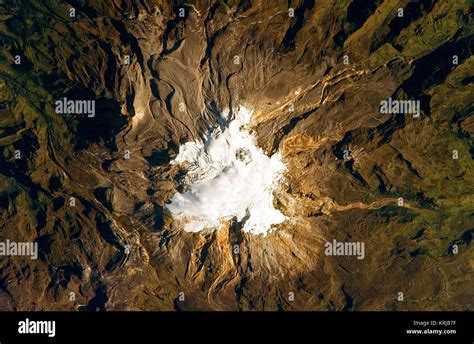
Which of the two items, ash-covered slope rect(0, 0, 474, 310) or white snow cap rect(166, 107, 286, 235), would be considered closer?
ash-covered slope rect(0, 0, 474, 310)

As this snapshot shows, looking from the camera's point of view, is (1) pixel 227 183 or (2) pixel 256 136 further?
(1) pixel 227 183

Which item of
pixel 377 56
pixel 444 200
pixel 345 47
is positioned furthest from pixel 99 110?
pixel 444 200

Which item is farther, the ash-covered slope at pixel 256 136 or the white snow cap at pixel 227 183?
the white snow cap at pixel 227 183

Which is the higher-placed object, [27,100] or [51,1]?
[51,1]

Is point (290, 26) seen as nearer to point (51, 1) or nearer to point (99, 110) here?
point (99, 110)
